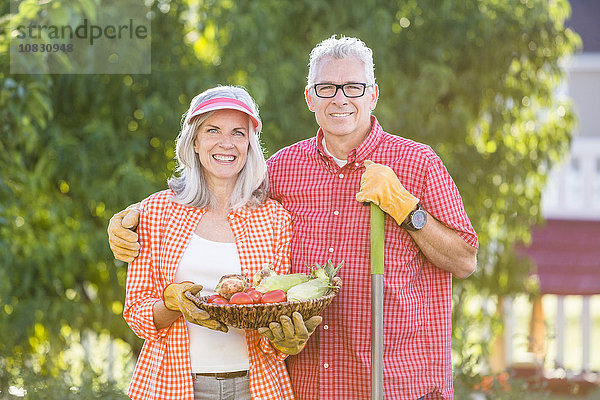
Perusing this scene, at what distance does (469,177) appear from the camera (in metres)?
5.98

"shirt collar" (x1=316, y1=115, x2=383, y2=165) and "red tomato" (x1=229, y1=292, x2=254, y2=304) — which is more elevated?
"shirt collar" (x1=316, y1=115, x2=383, y2=165)

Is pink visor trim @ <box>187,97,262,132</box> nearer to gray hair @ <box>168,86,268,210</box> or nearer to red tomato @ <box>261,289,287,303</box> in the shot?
gray hair @ <box>168,86,268,210</box>

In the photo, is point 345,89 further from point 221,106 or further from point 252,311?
point 252,311

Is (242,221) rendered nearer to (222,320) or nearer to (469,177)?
(222,320)

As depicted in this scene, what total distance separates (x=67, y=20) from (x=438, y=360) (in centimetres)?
238

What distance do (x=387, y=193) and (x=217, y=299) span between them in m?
0.62

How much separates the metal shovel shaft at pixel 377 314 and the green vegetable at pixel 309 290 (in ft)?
0.50

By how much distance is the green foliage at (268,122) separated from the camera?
16.6 ft

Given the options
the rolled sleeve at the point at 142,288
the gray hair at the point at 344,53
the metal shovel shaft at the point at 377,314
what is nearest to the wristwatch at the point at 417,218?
the metal shovel shaft at the point at 377,314

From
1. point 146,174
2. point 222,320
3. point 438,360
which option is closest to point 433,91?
point 146,174

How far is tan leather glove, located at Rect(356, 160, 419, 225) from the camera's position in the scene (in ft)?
8.92

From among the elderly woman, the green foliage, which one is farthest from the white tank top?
the green foliage

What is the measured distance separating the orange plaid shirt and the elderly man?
0.24 feet

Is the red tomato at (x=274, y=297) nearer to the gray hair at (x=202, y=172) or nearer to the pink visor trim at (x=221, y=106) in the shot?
the gray hair at (x=202, y=172)
